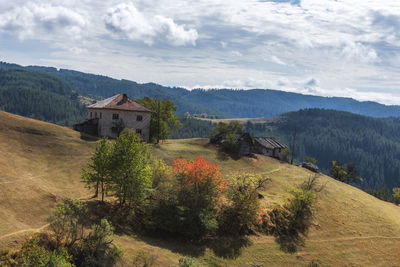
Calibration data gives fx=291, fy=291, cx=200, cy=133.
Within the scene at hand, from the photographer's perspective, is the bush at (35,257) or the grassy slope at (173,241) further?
the grassy slope at (173,241)

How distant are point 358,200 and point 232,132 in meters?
43.0

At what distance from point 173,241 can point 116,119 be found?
4924cm

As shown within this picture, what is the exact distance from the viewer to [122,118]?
8775 centimetres

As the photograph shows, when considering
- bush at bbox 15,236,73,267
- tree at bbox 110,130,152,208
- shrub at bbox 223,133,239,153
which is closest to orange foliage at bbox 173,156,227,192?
tree at bbox 110,130,152,208

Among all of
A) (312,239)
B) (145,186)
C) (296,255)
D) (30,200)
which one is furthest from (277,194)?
(30,200)

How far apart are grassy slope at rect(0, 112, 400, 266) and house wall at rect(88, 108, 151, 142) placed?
30.9 feet

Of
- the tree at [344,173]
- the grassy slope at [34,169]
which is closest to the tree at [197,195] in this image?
the grassy slope at [34,169]

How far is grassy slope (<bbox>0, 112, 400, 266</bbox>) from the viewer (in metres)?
41.5

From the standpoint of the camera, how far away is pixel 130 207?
49.7m

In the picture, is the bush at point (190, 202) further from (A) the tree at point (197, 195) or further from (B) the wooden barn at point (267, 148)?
(B) the wooden barn at point (267, 148)

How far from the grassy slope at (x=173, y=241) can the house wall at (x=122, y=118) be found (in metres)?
9.42

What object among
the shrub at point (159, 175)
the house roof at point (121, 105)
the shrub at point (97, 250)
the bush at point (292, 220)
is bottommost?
the bush at point (292, 220)

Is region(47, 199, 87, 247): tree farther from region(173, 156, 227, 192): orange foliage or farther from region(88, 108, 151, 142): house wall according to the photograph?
region(88, 108, 151, 142): house wall

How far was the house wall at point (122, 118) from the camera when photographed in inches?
3408
